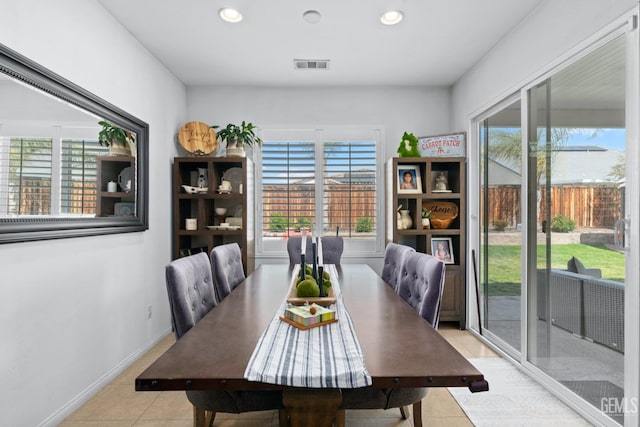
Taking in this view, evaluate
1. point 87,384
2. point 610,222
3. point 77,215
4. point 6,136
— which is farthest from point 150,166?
point 610,222

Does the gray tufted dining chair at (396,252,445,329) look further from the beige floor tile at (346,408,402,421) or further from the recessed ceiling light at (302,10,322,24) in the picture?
the recessed ceiling light at (302,10,322,24)

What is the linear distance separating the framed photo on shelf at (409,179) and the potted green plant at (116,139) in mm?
2562

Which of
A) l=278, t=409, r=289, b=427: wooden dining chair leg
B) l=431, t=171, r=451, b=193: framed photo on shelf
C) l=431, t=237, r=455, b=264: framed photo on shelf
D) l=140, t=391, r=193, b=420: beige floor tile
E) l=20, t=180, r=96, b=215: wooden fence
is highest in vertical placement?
l=431, t=171, r=451, b=193: framed photo on shelf

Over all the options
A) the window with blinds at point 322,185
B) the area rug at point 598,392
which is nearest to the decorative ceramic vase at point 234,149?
the window with blinds at point 322,185

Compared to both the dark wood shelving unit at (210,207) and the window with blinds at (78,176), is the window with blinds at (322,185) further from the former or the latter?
the window with blinds at (78,176)

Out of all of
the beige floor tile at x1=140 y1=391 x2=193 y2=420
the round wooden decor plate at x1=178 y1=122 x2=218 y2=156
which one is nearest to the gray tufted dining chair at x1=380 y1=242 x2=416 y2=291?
the beige floor tile at x1=140 y1=391 x2=193 y2=420

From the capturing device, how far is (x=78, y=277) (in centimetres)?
225

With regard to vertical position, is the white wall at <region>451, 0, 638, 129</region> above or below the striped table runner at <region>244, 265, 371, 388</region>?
above

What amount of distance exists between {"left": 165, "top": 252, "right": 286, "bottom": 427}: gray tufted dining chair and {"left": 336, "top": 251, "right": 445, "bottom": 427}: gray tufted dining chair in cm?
35

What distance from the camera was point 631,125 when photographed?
1780 mm

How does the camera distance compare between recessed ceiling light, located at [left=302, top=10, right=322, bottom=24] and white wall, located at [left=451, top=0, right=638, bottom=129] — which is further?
recessed ceiling light, located at [left=302, top=10, right=322, bottom=24]

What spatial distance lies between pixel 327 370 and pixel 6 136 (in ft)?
6.07

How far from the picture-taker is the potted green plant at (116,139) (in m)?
2.49

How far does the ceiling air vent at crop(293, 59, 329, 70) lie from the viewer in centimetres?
343
